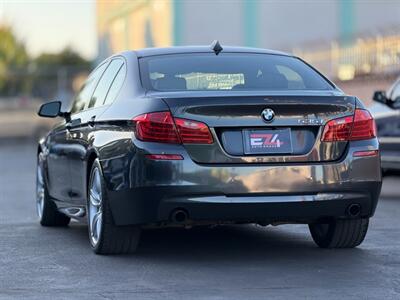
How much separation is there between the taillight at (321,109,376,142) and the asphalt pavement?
34.1 inches

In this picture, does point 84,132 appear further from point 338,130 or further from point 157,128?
point 338,130

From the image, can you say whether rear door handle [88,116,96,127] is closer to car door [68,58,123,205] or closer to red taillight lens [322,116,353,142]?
car door [68,58,123,205]

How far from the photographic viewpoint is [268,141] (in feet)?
24.3

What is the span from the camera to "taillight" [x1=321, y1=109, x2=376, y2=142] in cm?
753

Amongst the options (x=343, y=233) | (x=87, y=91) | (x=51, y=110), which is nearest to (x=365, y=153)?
(x=343, y=233)

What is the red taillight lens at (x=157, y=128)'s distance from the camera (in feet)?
24.0

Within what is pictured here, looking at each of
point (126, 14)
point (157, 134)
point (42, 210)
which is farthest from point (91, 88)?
point (126, 14)

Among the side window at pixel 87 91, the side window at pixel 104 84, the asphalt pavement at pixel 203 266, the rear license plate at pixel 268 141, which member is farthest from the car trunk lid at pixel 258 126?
the side window at pixel 87 91

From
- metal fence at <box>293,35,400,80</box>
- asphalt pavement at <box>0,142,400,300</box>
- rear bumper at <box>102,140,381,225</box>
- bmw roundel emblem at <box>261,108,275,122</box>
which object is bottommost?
metal fence at <box>293,35,400,80</box>

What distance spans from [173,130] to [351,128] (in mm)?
1235

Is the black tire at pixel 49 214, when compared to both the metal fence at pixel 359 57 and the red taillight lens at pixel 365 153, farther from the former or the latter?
the metal fence at pixel 359 57

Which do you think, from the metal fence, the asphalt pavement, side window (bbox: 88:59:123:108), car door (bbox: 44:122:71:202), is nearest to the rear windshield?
side window (bbox: 88:59:123:108)

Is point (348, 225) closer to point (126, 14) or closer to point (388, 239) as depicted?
point (388, 239)

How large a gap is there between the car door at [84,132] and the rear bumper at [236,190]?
3.11 ft
